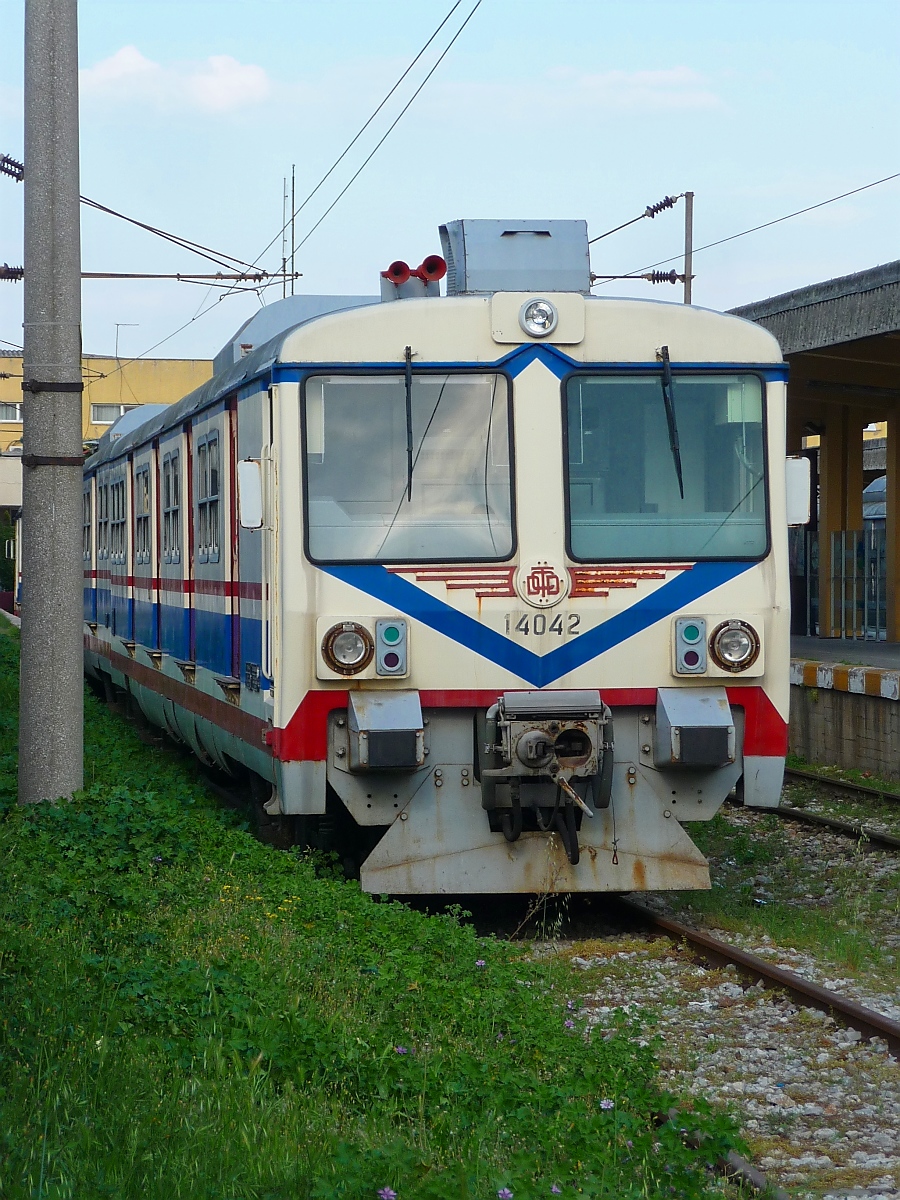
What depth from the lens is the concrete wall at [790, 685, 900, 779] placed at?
48.2ft

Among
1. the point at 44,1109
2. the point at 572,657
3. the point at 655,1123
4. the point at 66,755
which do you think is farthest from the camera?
the point at 66,755

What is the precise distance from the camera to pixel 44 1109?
14.8 feet

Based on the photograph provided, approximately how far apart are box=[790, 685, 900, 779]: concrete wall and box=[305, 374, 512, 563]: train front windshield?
761cm

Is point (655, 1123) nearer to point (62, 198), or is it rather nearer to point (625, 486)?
point (625, 486)

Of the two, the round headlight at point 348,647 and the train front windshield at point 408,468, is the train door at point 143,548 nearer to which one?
the train front windshield at point 408,468

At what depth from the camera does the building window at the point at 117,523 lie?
15219mm

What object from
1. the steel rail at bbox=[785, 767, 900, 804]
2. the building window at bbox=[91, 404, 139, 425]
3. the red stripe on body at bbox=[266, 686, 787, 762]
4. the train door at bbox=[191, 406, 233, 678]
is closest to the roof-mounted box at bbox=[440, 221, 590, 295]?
the train door at bbox=[191, 406, 233, 678]

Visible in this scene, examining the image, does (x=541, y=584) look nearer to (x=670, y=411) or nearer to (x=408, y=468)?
(x=408, y=468)

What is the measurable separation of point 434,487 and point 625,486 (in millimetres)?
981

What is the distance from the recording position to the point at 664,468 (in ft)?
26.5

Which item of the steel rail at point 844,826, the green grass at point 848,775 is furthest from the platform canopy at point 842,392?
the steel rail at point 844,826

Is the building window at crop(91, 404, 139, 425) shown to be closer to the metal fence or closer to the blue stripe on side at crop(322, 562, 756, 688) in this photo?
the metal fence

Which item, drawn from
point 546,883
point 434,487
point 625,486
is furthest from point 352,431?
point 546,883

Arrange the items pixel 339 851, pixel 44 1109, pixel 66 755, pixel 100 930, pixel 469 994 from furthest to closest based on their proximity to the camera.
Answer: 1. pixel 339 851
2. pixel 66 755
3. pixel 100 930
4. pixel 469 994
5. pixel 44 1109
